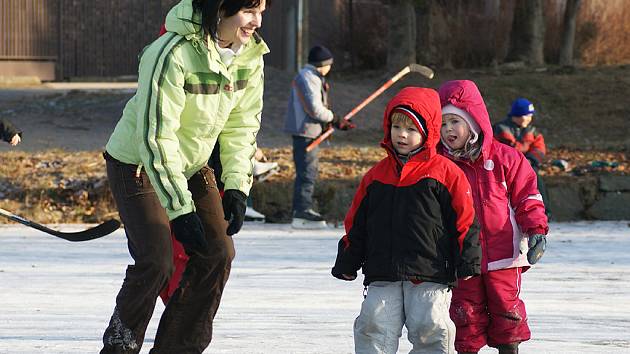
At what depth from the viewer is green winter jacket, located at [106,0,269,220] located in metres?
4.88

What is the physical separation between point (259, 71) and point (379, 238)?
2.54 ft

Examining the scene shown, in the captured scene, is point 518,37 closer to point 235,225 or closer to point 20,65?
point 20,65

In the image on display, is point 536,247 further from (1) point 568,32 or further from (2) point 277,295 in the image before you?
Result: (1) point 568,32

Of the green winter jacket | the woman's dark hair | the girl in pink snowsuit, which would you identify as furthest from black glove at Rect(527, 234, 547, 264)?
the woman's dark hair

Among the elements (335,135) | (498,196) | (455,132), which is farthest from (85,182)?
(498,196)

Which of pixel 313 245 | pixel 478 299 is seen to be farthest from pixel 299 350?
pixel 313 245

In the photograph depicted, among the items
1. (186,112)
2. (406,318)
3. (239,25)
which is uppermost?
(239,25)

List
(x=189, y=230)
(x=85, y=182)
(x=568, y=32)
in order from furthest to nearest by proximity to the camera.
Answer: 1. (x=568, y=32)
2. (x=85, y=182)
3. (x=189, y=230)

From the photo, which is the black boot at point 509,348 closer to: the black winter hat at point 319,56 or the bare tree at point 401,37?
the black winter hat at point 319,56

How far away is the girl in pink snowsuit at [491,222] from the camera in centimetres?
556

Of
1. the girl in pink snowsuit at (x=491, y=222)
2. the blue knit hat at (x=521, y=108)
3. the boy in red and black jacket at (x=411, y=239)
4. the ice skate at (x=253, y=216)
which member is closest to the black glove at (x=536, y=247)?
the girl in pink snowsuit at (x=491, y=222)

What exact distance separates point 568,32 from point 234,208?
64.5 ft

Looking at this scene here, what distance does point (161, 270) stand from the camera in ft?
16.3

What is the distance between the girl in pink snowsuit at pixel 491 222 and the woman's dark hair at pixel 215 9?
1.07 meters
